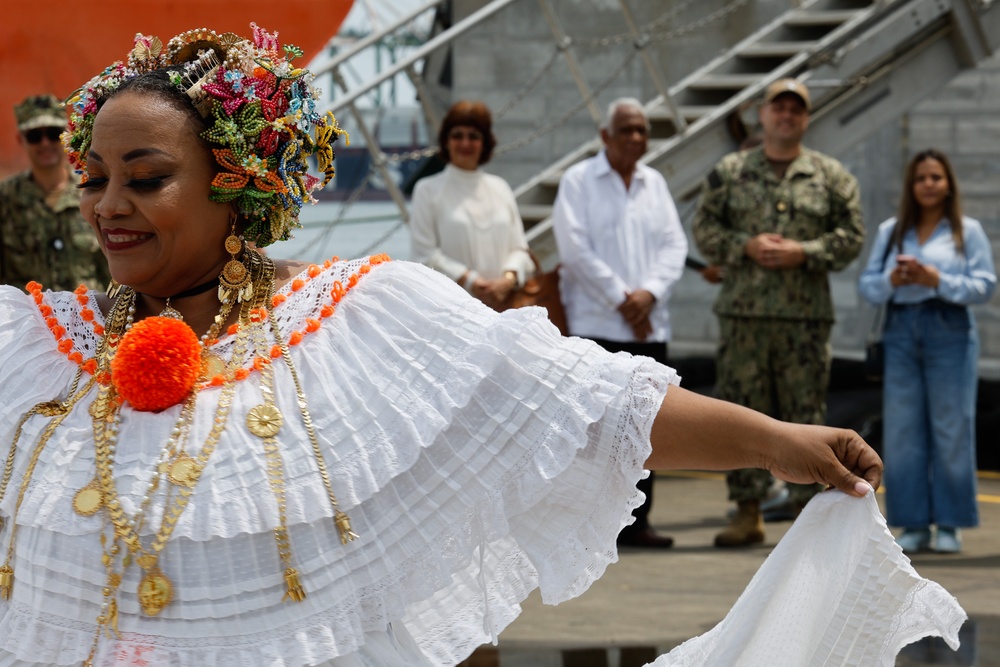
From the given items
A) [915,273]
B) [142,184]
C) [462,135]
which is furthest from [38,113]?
[142,184]

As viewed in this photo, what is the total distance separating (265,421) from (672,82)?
30.6 feet

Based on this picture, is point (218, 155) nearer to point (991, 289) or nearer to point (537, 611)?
point (537, 611)

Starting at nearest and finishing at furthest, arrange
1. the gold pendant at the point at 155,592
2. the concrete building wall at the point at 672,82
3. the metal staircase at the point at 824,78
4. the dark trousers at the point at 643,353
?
the gold pendant at the point at 155,592 → the dark trousers at the point at 643,353 → the metal staircase at the point at 824,78 → the concrete building wall at the point at 672,82

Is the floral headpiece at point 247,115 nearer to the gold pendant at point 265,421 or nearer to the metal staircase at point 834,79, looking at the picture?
the gold pendant at point 265,421

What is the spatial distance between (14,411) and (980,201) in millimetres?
9364

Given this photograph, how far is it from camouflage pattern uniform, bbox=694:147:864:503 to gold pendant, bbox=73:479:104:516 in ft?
16.1

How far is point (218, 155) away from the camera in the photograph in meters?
2.60

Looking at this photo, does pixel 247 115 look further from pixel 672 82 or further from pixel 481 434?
pixel 672 82

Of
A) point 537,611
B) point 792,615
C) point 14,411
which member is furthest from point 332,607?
point 537,611

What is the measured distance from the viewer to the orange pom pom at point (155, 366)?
2500 millimetres

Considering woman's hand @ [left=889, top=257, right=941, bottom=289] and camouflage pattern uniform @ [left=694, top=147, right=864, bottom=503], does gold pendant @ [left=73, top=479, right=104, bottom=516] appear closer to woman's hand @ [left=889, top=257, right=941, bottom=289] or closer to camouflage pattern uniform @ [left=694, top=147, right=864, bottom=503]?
camouflage pattern uniform @ [left=694, top=147, right=864, bottom=503]

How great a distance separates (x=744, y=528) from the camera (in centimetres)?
693

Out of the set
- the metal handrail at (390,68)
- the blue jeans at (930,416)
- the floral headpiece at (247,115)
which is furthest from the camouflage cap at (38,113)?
the floral headpiece at (247,115)

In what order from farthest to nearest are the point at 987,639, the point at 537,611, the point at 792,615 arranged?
the point at 537,611 < the point at 987,639 < the point at 792,615
